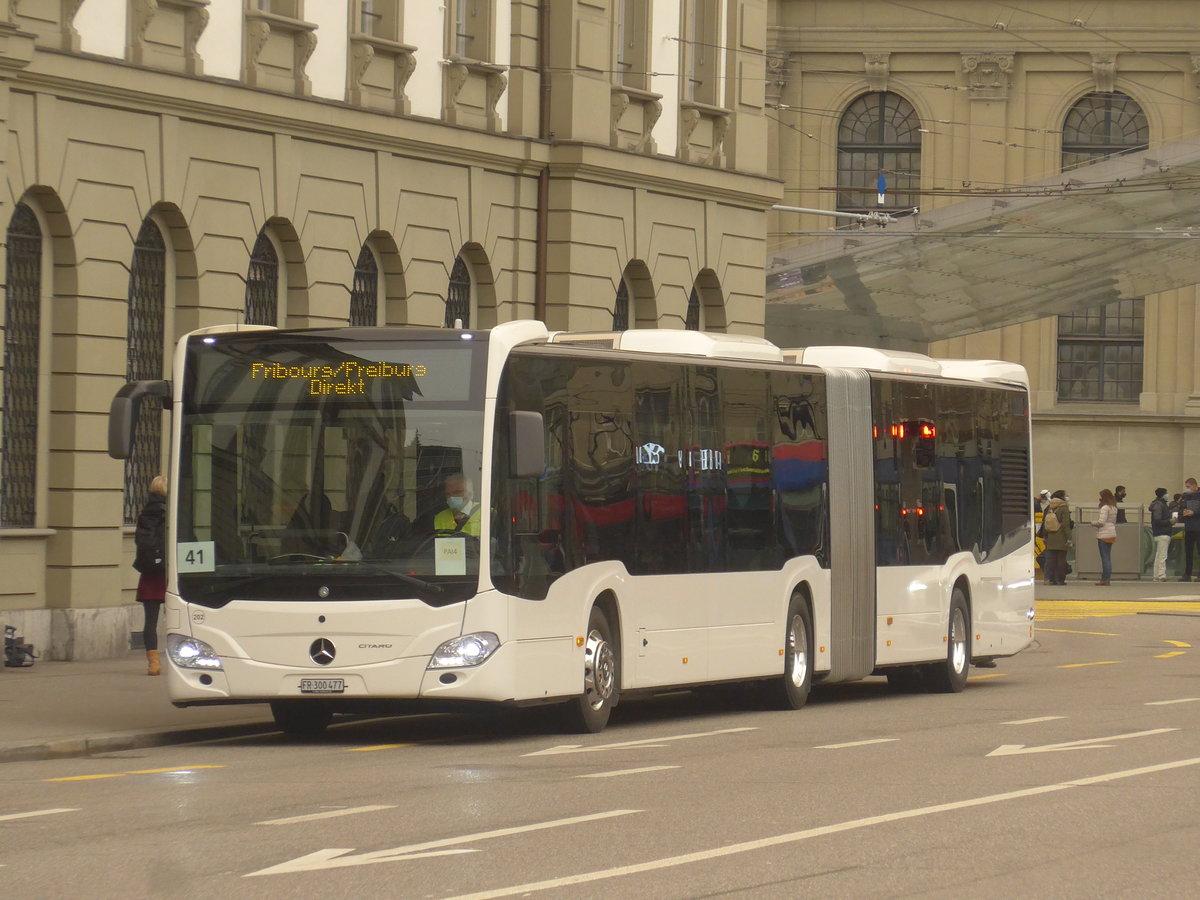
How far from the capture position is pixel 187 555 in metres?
16.0

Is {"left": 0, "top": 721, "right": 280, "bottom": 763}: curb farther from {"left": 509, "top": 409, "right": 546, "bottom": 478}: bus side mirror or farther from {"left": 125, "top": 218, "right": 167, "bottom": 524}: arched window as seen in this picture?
{"left": 125, "top": 218, "right": 167, "bottom": 524}: arched window

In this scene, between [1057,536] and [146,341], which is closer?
[146,341]

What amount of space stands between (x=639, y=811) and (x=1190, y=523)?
105 feet

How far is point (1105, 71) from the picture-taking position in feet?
202

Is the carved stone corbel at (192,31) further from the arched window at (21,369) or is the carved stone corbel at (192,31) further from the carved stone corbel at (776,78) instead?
the carved stone corbel at (776,78)

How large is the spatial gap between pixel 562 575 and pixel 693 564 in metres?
1.94

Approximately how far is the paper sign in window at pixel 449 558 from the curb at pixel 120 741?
2.13 m

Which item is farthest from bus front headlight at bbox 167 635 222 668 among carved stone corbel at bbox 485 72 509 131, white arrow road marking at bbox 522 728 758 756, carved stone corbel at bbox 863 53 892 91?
carved stone corbel at bbox 863 53 892 91

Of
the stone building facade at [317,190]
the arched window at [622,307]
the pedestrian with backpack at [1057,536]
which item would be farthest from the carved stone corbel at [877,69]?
the arched window at [622,307]

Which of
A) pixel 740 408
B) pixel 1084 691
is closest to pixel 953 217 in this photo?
pixel 1084 691

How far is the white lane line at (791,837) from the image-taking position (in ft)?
30.7

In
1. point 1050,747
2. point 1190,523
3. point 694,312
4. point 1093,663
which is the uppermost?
point 694,312

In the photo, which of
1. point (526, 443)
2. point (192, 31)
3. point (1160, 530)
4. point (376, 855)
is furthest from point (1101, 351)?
point (376, 855)

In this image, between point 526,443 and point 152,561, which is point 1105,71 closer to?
point 152,561
